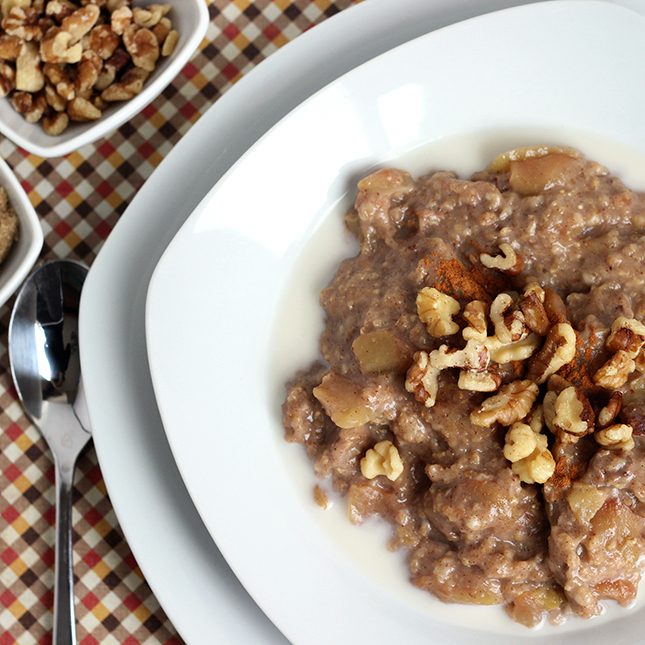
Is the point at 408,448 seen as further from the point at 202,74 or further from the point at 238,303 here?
the point at 202,74

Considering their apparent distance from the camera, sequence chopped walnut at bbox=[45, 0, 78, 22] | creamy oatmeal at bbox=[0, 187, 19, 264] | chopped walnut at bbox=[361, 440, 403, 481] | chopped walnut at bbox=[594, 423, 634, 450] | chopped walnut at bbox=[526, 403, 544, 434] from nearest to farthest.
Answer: chopped walnut at bbox=[594, 423, 634, 450] < chopped walnut at bbox=[526, 403, 544, 434] < chopped walnut at bbox=[361, 440, 403, 481] < creamy oatmeal at bbox=[0, 187, 19, 264] < chopped walnut at bbox=[45, 0, 78, 22]

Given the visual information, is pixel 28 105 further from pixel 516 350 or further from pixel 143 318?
pixel 516 350

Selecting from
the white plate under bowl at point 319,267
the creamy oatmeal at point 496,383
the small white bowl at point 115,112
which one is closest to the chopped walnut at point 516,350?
the creamy oatmeal at point 496,383

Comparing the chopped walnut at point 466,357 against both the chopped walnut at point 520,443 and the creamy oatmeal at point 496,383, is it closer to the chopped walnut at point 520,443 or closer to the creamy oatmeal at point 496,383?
the creamy oatmeal at point 496,383

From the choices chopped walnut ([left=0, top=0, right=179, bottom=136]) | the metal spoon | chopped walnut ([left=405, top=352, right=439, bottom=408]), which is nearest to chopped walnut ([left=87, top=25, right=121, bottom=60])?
chopped walnut ([left=0, top=0, right=179, bottom=136])

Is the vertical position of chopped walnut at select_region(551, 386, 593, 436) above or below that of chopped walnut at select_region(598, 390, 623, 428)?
above

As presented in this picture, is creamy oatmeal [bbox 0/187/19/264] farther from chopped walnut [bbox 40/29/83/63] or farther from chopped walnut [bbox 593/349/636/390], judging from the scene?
chopped walnut [bbox 593/349/636/390]

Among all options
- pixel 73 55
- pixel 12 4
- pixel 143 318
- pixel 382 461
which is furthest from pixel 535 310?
pixel 12 4
